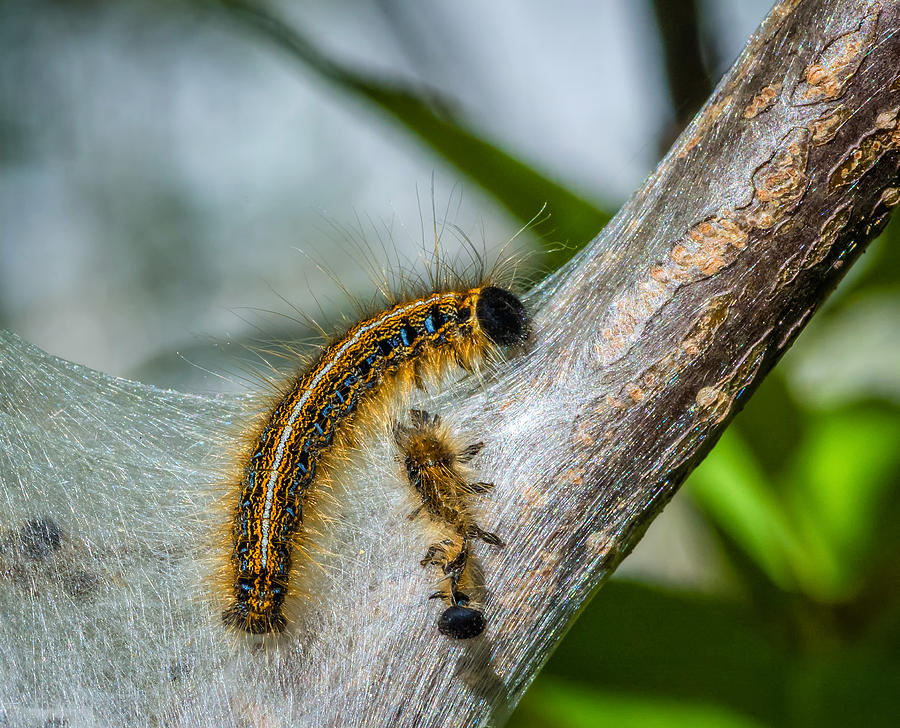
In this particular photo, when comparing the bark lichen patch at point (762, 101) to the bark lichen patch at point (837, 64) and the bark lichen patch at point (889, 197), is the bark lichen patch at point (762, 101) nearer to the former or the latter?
the bark lichen patch at point (837, 64)

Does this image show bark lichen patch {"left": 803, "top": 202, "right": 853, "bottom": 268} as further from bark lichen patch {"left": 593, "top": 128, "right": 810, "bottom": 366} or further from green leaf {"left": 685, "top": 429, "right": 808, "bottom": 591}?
green leaf {"left": 685, "top": 429, "right": 808, "bottom": 591}

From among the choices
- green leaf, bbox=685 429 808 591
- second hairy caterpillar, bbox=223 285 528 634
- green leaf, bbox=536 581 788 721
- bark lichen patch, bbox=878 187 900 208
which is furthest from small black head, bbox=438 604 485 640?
green leaf, bbox=685 429 808 591

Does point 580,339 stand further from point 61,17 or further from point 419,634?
point 61,17

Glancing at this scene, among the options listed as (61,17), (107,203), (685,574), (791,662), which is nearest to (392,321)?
(791,662)

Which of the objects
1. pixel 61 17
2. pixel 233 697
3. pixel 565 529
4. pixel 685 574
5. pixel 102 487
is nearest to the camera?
pixel 565 529

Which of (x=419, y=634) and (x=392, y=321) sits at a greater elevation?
(x=392, y=321)

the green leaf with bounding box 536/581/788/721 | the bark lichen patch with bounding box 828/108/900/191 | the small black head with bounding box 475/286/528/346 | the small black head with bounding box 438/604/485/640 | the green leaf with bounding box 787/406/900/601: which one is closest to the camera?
the bark lichen patch with bounding box 828/108/900/191

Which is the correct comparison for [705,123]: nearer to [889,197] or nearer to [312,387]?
[889,197]
